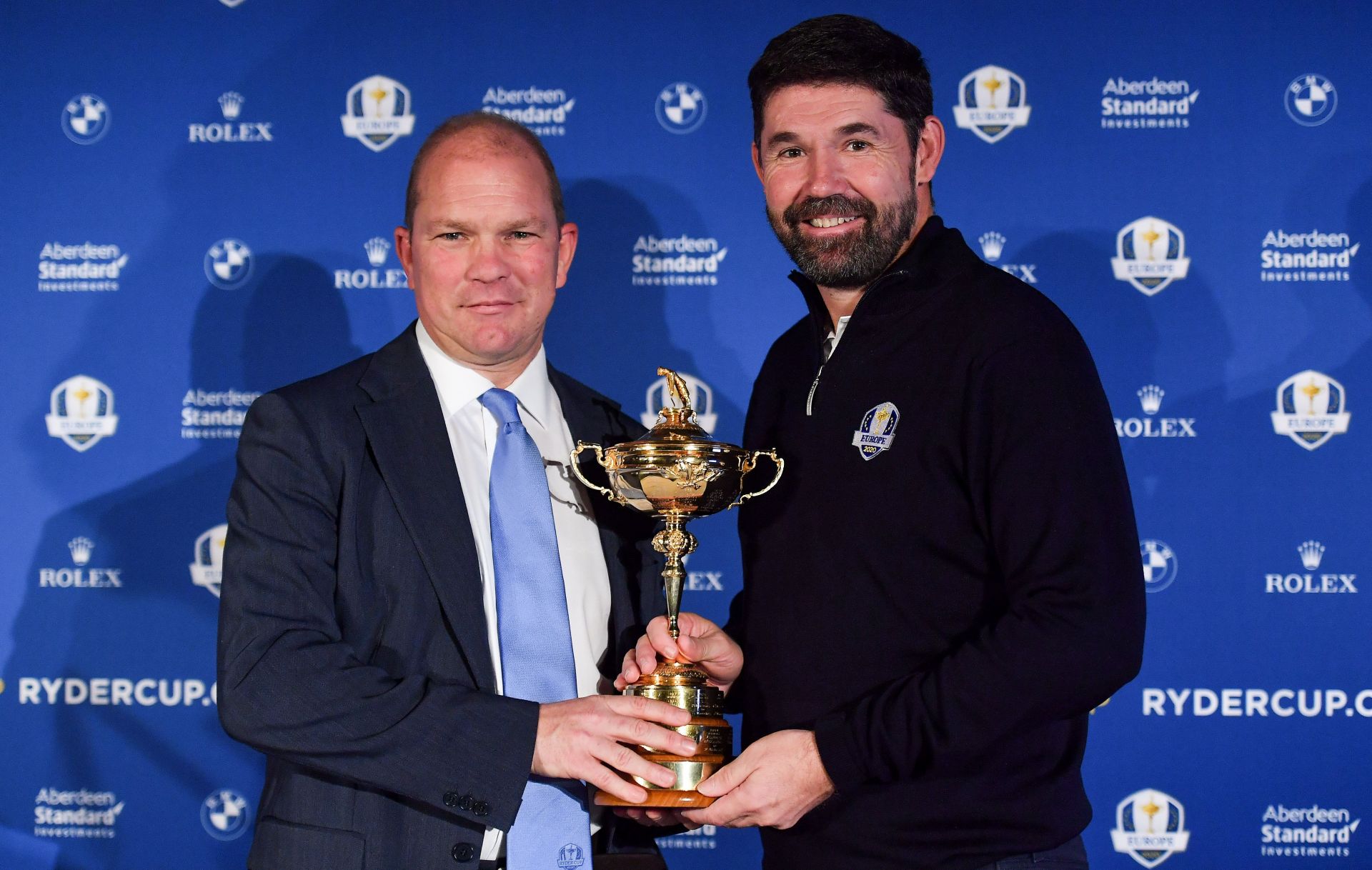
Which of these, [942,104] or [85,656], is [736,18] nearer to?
[942,104]

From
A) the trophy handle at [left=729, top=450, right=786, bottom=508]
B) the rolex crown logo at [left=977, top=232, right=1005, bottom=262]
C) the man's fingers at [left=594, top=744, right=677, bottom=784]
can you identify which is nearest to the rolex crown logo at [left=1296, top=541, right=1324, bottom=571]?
the rolex crown logo at [left=977, top=232, right=1005, bottom=262]

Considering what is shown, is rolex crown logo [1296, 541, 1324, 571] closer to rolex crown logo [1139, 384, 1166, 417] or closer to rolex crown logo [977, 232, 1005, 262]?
rolex crown logo [1139, 384, 1166, 417]

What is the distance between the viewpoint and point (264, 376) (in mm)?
3658

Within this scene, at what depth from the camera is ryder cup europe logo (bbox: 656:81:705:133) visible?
3707mm

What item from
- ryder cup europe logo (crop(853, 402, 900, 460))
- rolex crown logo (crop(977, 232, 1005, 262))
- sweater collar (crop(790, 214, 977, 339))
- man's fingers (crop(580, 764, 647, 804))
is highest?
rolex crown logo (crop(977, 232, 1005, 262))

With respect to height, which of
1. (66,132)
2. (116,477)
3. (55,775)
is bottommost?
(55,775)

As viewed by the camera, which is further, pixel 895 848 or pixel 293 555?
pixel 293 555

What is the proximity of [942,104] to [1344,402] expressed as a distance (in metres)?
1.49

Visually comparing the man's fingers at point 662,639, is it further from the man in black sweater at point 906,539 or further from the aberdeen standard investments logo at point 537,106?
the aberdeen standard investments logo at point 537,106

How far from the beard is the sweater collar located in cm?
4

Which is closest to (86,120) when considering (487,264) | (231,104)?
(231,104)

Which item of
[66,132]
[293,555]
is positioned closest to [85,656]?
[66,132]

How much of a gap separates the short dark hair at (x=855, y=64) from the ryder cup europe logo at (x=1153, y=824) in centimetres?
223

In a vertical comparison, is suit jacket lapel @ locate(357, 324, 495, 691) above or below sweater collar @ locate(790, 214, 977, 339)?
below
